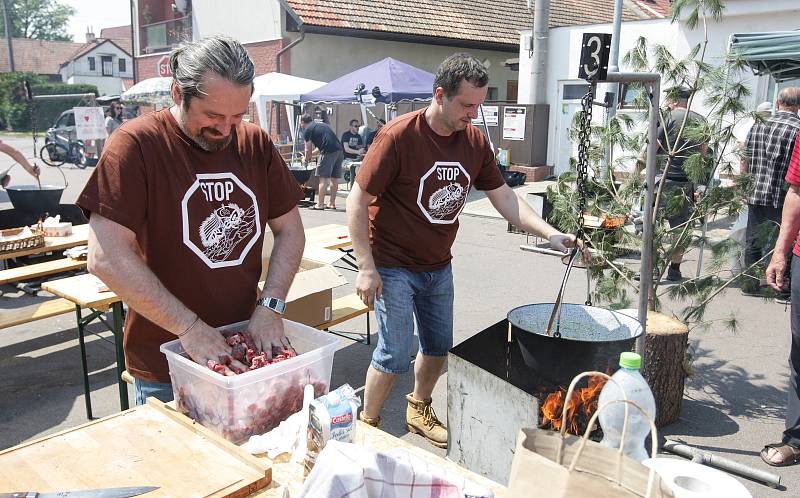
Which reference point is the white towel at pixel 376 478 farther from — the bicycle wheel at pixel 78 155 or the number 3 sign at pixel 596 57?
the bicycle wheel at pixel 78 155

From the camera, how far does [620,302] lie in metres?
4.25

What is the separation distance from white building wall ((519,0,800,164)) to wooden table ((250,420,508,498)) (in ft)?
26.1

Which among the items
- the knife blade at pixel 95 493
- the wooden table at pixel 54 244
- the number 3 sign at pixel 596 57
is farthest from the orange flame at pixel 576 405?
the wooden table at pixel 54 244

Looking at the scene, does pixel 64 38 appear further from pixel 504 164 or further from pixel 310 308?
pixel 310 308

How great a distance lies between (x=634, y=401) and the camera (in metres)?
1.67

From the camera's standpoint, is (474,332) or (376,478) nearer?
(376,478)

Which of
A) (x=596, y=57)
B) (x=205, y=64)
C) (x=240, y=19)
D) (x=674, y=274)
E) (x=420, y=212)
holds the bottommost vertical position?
(x=674, y=274)

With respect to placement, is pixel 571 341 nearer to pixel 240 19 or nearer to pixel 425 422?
pixel 425 422

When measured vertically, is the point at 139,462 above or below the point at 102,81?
below

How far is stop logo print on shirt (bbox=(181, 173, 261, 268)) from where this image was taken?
2092mm

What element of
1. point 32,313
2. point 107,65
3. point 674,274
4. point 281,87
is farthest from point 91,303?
point 107,65

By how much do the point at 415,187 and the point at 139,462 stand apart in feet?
6.04

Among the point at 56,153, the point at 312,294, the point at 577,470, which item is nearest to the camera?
the point at 577,470

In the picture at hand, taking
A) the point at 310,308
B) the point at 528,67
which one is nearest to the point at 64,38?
the point at 528,67
